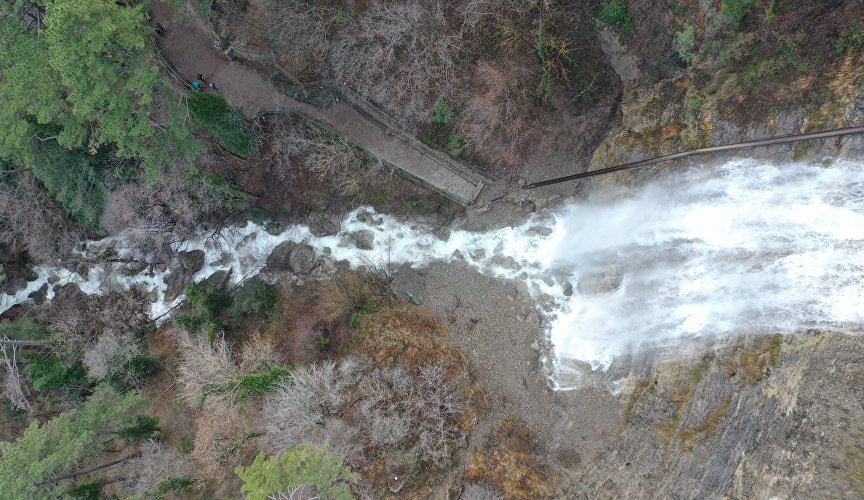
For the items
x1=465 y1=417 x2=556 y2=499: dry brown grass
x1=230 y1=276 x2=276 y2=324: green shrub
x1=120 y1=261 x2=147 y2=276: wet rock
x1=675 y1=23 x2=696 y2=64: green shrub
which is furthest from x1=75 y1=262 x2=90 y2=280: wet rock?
x1=675 y1=23 x2=696 y2=64: green shrub

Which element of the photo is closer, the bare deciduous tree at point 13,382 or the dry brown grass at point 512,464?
the dry brown grass at point 512,464

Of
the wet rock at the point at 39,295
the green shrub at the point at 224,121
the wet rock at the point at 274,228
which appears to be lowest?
the wet rock at the point at 39,295

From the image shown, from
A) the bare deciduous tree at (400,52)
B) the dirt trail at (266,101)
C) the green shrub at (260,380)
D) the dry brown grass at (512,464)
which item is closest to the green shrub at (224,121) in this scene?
the dirt trail at (266,101)

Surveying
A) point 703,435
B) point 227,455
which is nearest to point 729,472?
point 703,435

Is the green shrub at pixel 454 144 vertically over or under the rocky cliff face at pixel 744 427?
over

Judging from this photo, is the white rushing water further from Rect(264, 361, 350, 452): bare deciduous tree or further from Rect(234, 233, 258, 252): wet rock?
Rect(264, 361, 350, 452): bare deciduous tree

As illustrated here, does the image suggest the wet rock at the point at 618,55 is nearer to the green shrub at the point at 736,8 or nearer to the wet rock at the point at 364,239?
the green shrub at the point at 736,8

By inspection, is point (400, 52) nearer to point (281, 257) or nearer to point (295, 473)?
point (281, 257)
